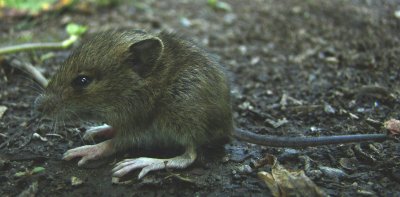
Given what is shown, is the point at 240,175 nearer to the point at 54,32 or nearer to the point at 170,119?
the point at 170,119

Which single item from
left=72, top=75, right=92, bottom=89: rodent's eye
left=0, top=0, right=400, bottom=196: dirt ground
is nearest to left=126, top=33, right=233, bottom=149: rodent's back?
left=0, top=0, right=400, bottom=196: dirt ground

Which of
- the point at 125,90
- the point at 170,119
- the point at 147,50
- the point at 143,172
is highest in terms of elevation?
the point at 147,50

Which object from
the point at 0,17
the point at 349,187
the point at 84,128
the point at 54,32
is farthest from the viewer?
the point at 0,17

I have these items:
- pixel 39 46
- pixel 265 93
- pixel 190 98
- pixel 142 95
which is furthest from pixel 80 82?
pixel 265 93

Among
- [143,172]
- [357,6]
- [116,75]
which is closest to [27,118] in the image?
[116,75]

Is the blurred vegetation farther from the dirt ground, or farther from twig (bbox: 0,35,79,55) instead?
twig (bbox: 0,35,79,55)

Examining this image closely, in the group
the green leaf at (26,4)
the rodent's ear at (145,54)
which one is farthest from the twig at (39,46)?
the rodent's ear at (145,54)

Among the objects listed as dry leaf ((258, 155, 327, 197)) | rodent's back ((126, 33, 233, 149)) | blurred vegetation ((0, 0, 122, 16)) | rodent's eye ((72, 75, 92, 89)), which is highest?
blurred vegetation ((0, 0, 122, 16))
